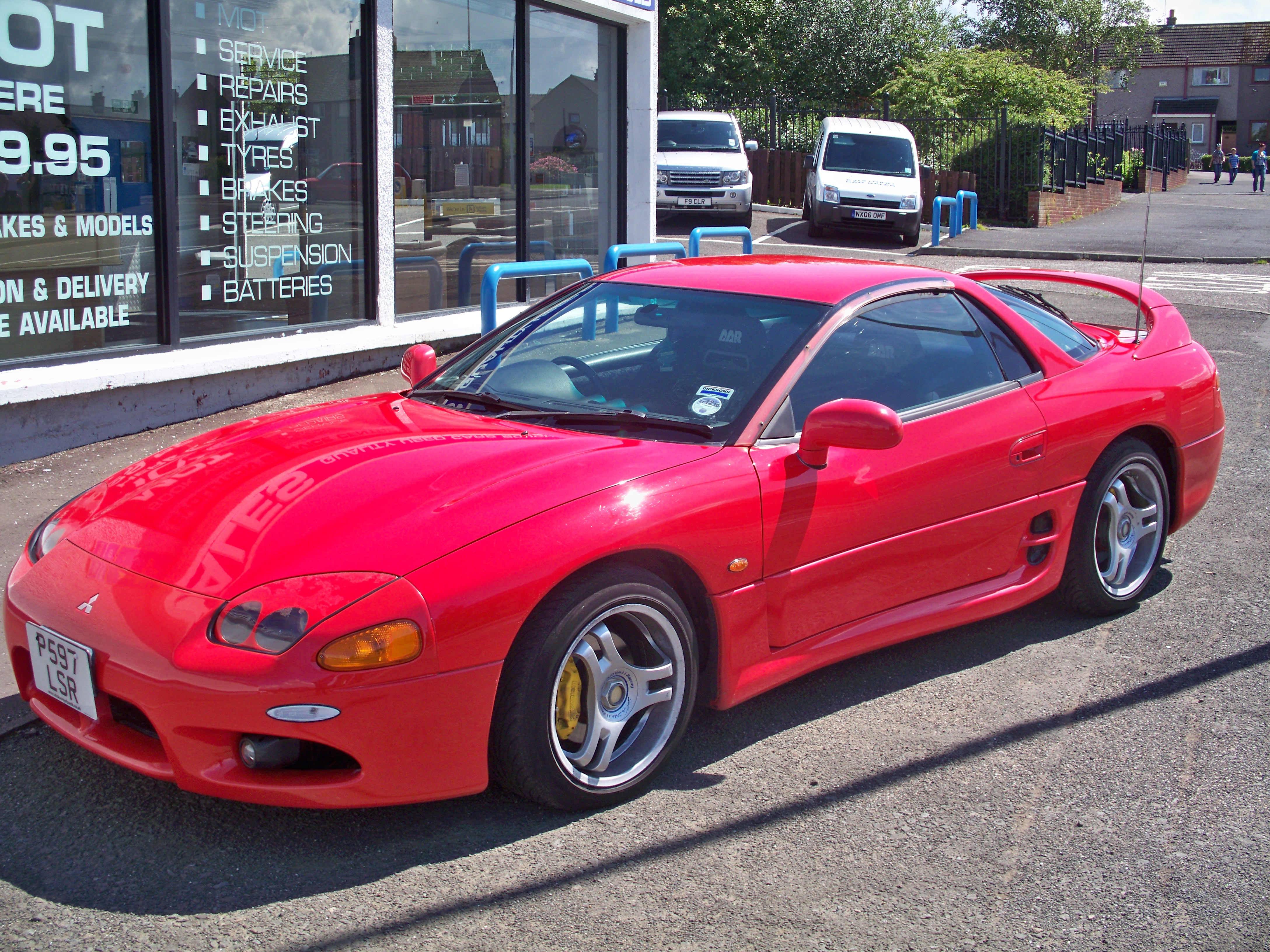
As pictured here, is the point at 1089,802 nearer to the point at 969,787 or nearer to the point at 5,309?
the point at 969,787

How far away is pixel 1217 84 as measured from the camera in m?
89.2

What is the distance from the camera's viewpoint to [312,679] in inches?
110

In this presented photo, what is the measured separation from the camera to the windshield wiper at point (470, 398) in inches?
157

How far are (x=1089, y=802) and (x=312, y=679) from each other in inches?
83.1

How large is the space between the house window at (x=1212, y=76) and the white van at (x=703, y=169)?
3217 inches

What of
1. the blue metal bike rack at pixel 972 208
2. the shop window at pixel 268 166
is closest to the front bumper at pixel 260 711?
the shop window at pixel 268 166

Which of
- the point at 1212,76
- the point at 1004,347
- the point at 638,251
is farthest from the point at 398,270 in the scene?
the point at 1212,76

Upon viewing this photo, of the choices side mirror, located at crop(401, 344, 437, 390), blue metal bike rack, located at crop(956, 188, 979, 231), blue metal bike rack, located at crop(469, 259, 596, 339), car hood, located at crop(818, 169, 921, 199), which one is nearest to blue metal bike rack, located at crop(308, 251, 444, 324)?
blue metal bike rack, located at crop(469, 259, 596, 339)

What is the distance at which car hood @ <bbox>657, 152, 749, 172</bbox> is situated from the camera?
68.1 feet

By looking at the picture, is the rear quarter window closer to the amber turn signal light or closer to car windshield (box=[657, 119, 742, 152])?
the amber turn signal light

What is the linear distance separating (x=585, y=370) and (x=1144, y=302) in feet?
8.80

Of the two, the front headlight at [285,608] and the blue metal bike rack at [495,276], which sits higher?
the blue metal bike rack at [495,276]

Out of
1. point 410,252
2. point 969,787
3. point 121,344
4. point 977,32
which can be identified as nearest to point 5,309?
point 121,344

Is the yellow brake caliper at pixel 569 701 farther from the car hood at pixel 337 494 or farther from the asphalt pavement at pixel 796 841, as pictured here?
the car hood at pixel 337 494
